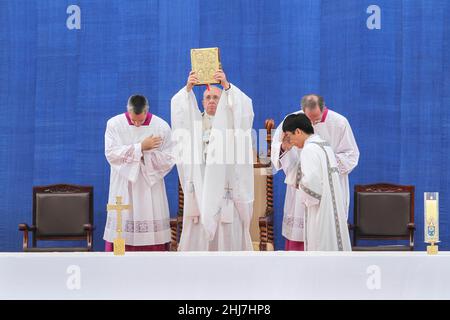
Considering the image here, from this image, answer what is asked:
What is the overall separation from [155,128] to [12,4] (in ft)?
7.04

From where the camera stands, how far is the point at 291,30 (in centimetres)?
705

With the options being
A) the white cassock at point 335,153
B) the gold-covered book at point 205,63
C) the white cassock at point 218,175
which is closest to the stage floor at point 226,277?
the white cassock at point 218,175

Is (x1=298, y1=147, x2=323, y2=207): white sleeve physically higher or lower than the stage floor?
higher

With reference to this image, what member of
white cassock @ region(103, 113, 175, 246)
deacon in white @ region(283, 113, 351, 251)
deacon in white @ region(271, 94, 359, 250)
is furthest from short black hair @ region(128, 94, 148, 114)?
deacon in white @ region(283, 113, 351, 251)

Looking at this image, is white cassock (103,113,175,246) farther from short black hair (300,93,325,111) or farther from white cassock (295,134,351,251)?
white cassock (295,134,351,251)

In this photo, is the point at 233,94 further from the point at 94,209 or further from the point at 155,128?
the point at 94,209

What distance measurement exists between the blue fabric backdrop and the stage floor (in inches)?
126

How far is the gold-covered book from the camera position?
5578 millimetres

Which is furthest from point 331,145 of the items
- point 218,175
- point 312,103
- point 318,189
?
point 318,189

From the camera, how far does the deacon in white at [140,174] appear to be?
246 inches

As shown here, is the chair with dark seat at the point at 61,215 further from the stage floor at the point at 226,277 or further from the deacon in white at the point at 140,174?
the stage floor at the point at 226,277

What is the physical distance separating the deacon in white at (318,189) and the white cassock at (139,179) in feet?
5.25
